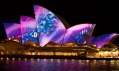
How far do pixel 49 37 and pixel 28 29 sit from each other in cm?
420

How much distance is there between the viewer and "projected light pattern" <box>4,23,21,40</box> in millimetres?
81812

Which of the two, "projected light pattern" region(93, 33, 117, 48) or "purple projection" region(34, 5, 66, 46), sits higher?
"purple projection" region(34, 5, 66, 46)

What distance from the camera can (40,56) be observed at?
81.2m

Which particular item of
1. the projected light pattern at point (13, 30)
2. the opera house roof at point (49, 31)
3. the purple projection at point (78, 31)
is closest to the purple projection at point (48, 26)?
the opera house roof at point (49, 31)

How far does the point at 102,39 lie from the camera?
81.0 metres

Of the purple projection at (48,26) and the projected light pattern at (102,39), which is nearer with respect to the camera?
the purple projection at (48,26)

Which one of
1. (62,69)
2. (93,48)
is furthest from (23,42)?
(62,69)

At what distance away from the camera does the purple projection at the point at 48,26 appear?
7662 cm

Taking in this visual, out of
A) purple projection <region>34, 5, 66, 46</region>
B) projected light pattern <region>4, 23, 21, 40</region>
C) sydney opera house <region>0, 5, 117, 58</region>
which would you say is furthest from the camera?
projected light pattern <region>4, 23, 21, 40</region>

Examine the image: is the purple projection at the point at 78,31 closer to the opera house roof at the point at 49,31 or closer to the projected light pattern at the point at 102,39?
the opera house roof at the point at 49,31

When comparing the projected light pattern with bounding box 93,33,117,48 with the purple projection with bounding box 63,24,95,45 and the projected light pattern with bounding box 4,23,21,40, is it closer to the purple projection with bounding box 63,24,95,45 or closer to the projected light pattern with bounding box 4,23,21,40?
the purple projection with bounding box 63,24,95,45

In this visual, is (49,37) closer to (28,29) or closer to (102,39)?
(28,29)

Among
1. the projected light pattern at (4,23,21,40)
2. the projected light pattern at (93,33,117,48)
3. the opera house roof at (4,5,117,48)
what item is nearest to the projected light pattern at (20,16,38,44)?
the opera house roof at (4,5,117,48)

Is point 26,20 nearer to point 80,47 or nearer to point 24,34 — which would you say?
point 24,34
